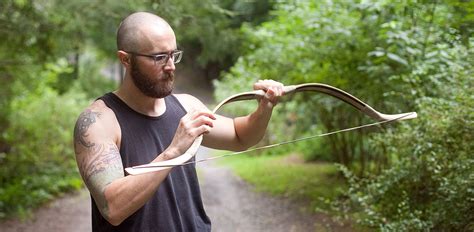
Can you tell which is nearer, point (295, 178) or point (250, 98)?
point (250, 98)

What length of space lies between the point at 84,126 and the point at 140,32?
1.54 feet

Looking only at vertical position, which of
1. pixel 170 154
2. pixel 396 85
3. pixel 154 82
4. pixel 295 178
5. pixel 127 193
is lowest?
pixel 295 178

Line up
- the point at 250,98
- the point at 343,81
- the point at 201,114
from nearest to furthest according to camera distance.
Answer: the point at 201,114
the point at 250,98
the point at 343,81

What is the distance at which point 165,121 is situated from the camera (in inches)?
103

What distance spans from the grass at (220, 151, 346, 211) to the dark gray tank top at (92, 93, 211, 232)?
3.30 m

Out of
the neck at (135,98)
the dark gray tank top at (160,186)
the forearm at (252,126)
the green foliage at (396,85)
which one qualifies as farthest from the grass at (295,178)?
the neck at (135,98)

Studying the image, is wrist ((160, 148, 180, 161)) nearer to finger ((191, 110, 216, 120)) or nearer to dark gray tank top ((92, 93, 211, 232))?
finger ((191, 110, 216, 120))

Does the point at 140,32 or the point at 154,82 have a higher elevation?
the point at 140,32

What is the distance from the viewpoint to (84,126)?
92.8 inches

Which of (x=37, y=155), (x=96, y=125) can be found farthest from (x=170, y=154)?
(x=37, y=155)

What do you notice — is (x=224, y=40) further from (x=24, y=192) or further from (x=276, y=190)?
(x=24, y=192)

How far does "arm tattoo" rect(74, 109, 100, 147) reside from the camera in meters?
2.34

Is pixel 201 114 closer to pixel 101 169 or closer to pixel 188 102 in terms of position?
pixel 101 169

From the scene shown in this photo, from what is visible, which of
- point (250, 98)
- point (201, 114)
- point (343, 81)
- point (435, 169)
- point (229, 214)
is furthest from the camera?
point (229, 214)
